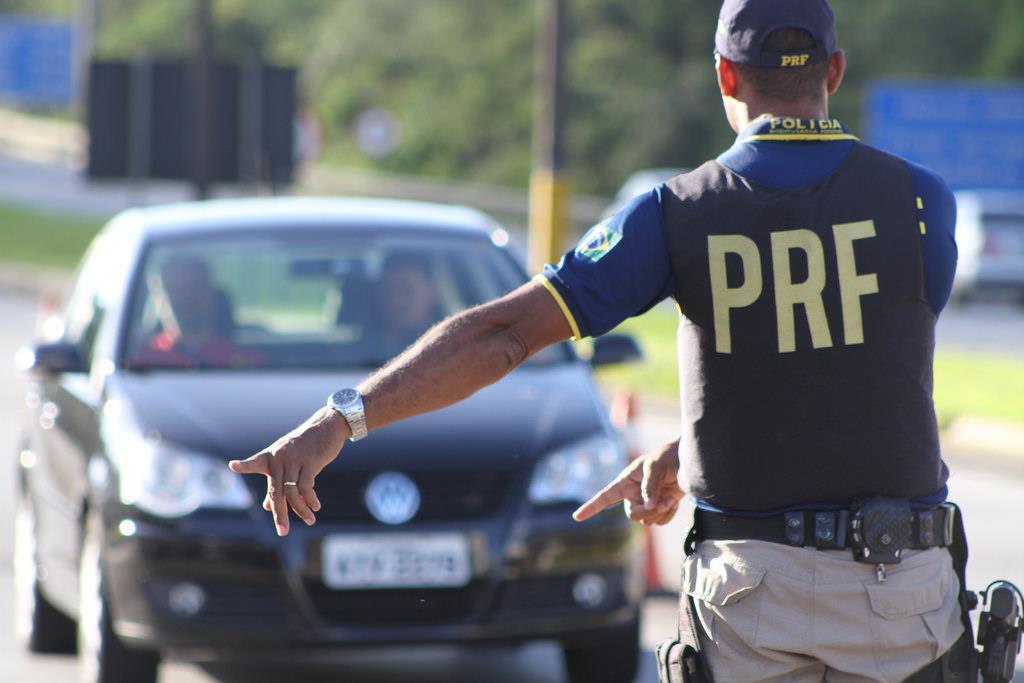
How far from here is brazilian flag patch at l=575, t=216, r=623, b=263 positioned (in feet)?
10.2

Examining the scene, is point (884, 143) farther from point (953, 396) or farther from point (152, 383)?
point (152, 383)

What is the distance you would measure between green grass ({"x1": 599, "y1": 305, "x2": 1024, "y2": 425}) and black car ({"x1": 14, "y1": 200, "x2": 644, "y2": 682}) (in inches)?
286

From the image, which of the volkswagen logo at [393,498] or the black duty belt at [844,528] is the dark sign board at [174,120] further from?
the black duty belt at [844,528]

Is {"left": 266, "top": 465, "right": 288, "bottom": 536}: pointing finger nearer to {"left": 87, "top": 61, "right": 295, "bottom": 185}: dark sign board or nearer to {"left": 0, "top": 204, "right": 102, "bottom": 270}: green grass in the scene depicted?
{"left": 87, "top": 61, "right": 295, "bottom": 185}: dark sign board

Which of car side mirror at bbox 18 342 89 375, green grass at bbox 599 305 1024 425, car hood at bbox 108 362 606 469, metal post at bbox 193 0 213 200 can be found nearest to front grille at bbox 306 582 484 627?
car hood at bbox 108 362 606 469

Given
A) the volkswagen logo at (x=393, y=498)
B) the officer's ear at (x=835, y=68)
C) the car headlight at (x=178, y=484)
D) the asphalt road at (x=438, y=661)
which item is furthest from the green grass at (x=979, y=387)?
the officer's ear at (x=835, y=68)

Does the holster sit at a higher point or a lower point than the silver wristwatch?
lower

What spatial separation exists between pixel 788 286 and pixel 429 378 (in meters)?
0.57

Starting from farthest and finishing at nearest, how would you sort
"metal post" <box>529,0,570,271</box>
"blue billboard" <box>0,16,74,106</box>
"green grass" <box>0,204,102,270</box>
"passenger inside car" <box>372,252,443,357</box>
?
1. "blue billboard" <box>0,16,74,106</box>
2. "green grass" <box>0,204,102,270</box>
3. "metal post" <box>529,0,570,271</box>
4. "passenger inside car" <box>372,252,443,357</box>

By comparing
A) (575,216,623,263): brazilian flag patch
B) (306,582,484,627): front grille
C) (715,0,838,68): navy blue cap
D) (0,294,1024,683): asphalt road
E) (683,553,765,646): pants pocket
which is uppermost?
(715,0,838,68): navy blue cap

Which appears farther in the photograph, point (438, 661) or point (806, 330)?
point (438, 661)

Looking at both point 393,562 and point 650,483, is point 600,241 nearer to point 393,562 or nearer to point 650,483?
point 650,483

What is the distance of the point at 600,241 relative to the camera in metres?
3.11

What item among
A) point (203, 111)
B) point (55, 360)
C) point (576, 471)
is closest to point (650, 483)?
point (576, 471)
